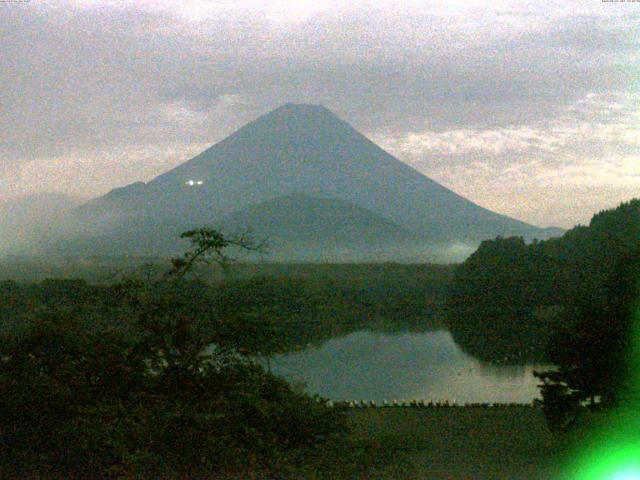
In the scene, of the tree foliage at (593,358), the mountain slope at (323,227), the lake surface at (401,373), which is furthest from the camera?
the mountain slope at (323,227)

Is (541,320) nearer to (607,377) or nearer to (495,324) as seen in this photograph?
(495,324)

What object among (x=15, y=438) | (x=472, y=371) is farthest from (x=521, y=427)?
(x=472, y=371)

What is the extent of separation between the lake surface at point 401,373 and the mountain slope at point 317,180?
141ft

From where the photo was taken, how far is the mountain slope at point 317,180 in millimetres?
70188

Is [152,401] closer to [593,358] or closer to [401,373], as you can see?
[593,358]

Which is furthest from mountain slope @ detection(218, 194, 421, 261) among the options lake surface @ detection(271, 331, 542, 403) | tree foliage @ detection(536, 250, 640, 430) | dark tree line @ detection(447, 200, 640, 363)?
tree foliage @ detection(536, 250, 640, 430)

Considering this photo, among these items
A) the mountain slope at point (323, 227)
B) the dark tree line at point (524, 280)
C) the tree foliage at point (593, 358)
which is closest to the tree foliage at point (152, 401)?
the tree foliage at point (593, 358)

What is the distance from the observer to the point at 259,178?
8238 cm

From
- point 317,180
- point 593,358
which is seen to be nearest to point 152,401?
point 593,358

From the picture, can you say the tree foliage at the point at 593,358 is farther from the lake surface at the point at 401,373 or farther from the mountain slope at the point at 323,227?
the mountain slope at the point at 323,227

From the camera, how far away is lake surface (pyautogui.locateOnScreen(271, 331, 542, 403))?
13.0 meters

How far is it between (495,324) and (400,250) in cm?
4117

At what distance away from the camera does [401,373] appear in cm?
1556

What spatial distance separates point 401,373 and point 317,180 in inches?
2949
